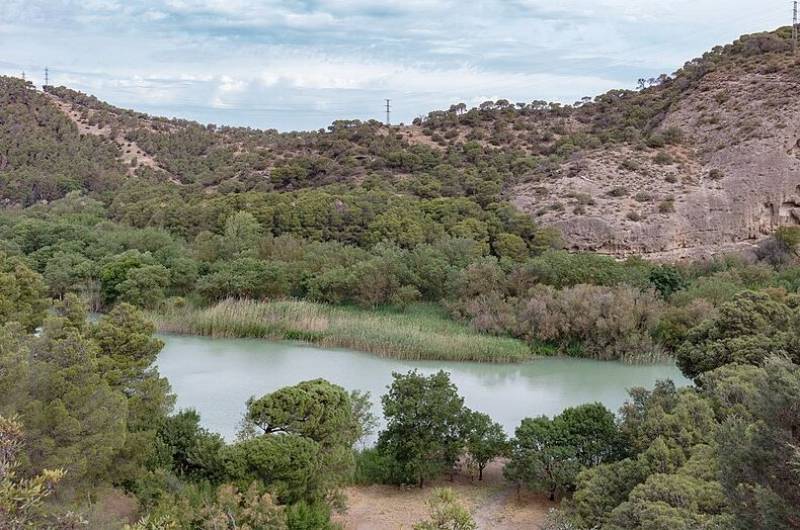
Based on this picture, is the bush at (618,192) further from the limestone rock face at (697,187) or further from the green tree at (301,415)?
the green tree at (301,415)

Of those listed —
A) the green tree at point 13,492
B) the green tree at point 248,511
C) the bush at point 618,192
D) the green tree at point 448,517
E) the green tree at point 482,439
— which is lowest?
the green tree at point 482,439

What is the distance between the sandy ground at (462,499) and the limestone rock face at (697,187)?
70.4 feet

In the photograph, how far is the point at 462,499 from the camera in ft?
40.9

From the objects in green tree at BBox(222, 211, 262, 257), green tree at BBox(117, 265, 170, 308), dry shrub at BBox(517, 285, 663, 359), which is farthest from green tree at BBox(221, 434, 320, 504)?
green tree at BBox(222, 211, 262, 257)

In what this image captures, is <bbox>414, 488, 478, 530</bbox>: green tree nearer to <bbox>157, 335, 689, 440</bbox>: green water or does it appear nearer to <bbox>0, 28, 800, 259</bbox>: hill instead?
Answer: <bbox>157, 335, 689, 440</bbox>: green water

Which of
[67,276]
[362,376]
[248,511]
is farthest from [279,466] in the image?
[67,276]

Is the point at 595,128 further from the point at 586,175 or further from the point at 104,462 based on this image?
the point at 104,462

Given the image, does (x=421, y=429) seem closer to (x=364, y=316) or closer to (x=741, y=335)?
(x=741, y=335)

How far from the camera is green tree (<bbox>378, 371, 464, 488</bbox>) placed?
42.8 feet

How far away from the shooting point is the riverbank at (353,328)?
73.7 feet

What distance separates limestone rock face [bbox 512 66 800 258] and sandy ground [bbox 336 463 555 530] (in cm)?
2147

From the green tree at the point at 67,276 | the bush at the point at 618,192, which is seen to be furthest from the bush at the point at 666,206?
the green tree at the point at 67,276

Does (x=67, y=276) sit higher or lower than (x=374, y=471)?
higher

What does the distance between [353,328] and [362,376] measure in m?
4.11
